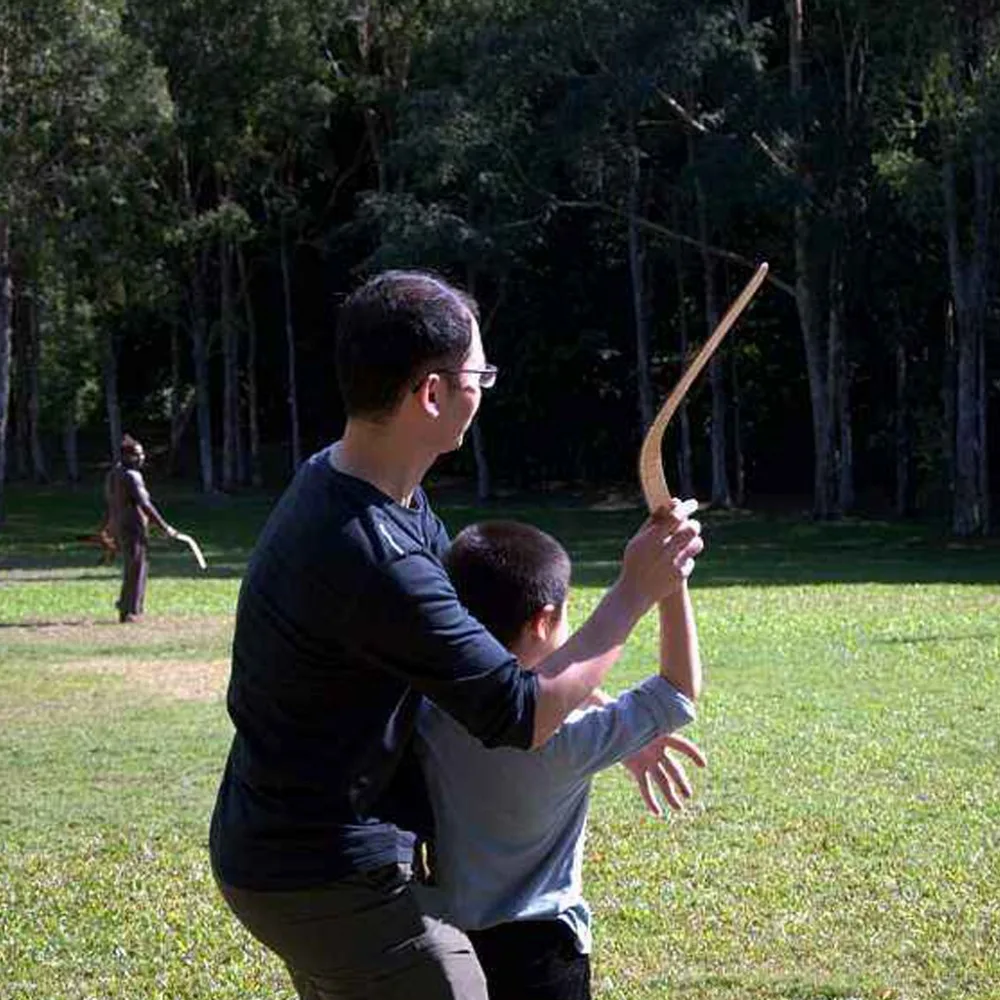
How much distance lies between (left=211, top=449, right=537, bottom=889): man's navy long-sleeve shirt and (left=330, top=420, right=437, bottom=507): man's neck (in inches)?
1.3

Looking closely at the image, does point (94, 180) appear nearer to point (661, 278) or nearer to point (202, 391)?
point (202, 391)

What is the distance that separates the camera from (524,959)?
3898 millimetres

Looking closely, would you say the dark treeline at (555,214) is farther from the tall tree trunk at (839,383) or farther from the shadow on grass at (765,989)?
the shadow on grass at (765,989)

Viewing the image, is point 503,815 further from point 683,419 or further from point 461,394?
point 683,419

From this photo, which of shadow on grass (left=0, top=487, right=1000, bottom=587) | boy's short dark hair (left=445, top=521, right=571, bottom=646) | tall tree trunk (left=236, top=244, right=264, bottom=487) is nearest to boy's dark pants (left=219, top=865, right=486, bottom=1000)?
boy's short dark hair (left=445, top=521, right=571, bottom=646)

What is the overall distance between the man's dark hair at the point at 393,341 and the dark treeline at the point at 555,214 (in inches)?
1269

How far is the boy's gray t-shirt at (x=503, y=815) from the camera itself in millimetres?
3846

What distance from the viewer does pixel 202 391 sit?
52.5 m

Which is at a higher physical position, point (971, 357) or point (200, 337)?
point (200, 337)

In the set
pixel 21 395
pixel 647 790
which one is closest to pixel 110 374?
pixel 21 395

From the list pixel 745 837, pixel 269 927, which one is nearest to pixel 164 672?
pixel 745 837

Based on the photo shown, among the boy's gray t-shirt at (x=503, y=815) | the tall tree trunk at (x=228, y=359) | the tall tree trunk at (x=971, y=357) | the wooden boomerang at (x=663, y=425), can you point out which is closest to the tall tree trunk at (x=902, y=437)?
the tall tree trunk at (x=971, y=357)

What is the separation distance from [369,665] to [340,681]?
58mm

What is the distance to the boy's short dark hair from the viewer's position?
387 cm
